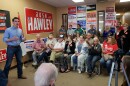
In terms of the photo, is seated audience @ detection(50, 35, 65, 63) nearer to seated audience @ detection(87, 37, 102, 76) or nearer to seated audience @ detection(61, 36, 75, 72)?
seated audience @ detection(61, 36, 75, 72)

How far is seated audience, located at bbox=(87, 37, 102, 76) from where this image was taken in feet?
13.2

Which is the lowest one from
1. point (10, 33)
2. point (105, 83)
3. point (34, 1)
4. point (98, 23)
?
point (105, 83)

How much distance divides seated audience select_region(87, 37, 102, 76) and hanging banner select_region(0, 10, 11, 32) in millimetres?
2584

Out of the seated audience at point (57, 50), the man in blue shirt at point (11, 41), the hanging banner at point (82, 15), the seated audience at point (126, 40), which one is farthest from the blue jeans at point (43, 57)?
the hanging banner at point (82, 15)

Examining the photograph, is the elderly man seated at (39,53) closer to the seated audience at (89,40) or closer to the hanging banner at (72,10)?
the seated audience at (89,40)

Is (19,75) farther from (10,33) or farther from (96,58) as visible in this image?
(96,58)

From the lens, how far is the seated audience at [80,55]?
13.9 ft

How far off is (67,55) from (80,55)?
44 cm

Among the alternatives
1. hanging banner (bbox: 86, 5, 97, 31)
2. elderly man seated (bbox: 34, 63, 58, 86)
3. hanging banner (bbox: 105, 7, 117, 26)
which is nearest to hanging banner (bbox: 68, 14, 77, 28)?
hanging banner (bbox: 86, 5, 97, 31)

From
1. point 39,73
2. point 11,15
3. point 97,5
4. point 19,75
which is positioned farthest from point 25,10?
point 39,73

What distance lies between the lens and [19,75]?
12.5ft

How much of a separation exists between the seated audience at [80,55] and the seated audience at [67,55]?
0.16 meters

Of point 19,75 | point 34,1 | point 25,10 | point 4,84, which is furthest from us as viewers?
point 34,1

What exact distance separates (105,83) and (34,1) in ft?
14.2
